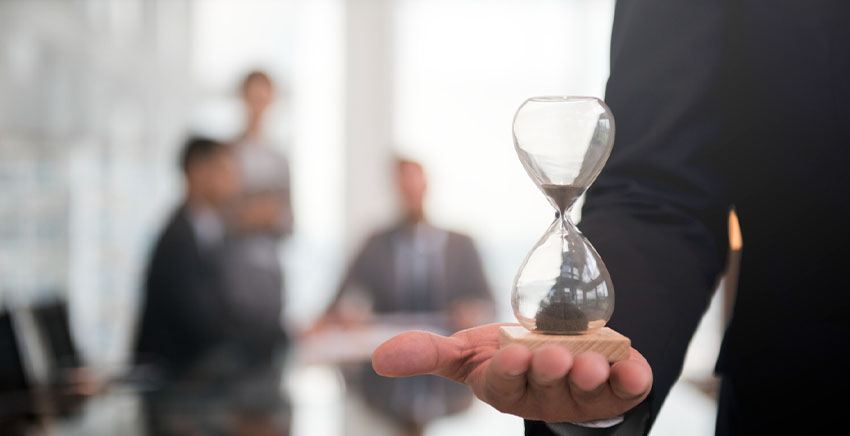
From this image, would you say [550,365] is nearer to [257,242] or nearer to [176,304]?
[176,304]

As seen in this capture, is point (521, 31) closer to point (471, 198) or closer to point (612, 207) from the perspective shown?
point (471, 198)

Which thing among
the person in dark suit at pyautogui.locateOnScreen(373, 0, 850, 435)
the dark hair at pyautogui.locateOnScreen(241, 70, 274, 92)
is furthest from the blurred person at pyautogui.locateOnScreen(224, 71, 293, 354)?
the person in dark suit at pyautogui.locateOnScreen(373, 0, 850, 435)

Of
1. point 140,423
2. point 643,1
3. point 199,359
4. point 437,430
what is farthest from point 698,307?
point 199,359

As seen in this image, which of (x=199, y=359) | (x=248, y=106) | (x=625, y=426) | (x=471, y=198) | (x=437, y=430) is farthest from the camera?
(x=471, y=198)

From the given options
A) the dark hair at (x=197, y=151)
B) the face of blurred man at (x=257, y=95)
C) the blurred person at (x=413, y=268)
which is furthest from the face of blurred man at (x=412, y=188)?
the dark hair at (x=197, y=151)

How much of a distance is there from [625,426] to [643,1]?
415mm

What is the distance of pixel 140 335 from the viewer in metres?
3.29

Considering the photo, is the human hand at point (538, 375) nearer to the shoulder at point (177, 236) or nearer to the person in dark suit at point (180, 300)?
the person in dark suit at point (180, 300)

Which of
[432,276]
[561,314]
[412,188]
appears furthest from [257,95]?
[561,314]

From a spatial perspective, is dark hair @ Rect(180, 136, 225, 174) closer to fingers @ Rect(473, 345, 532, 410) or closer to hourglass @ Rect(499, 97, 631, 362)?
hourglass @ Rect(499, 97, 631, 362)

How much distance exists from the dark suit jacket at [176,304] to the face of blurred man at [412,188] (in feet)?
3.58

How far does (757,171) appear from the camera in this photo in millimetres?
864

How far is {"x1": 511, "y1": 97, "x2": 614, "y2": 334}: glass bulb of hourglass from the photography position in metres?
0.70

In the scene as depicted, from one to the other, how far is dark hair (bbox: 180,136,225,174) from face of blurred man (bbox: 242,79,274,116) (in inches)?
22.5
